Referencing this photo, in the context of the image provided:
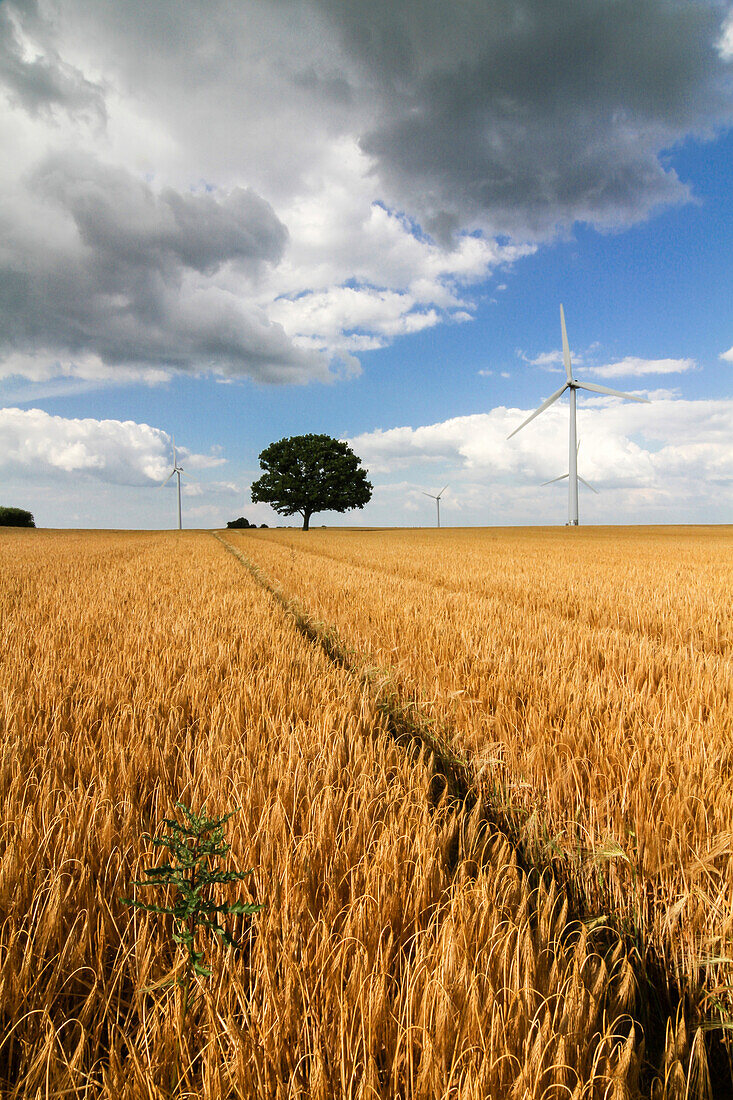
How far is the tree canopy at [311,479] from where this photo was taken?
63812 mm

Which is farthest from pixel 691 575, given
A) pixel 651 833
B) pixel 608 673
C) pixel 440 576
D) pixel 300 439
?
pixel 300 439

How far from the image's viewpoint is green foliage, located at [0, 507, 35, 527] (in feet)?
317

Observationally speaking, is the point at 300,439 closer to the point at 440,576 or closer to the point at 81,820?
the point at 440,576

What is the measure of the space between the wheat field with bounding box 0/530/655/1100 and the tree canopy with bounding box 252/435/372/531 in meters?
61.2

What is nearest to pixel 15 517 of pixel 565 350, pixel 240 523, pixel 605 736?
pixel 240 523

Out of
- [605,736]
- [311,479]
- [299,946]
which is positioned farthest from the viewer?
[311,479]

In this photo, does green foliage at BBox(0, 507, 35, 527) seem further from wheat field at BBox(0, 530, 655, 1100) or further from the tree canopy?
wheat field at BBox(0, 530, 655, 1100)

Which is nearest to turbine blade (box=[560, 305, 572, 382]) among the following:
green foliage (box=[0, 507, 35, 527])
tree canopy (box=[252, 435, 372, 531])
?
tree canopy (box=[252, 435, 372, 531])

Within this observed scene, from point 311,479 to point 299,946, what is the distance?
64.5 metres

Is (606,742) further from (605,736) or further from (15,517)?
(15,517)

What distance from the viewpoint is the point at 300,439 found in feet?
224

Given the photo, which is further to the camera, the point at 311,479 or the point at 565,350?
the point at 311,479

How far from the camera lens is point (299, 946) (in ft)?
4.94

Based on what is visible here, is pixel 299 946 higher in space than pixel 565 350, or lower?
lower
